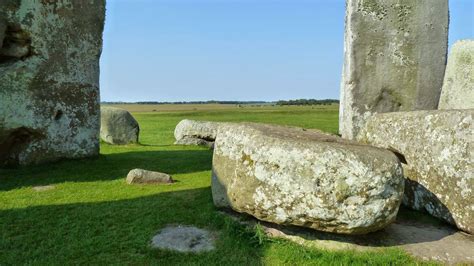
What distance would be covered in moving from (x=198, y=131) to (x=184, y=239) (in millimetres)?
12572

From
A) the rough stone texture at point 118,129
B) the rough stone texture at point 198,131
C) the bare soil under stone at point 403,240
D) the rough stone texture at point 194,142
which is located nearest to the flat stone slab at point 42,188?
the bare soil under stone at point 403,240

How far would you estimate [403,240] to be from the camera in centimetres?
667

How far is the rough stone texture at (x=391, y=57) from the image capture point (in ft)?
35.7

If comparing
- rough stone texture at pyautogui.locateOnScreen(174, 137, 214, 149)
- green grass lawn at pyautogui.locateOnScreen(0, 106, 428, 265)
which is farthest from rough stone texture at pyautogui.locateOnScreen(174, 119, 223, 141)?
green grass lawn at pyautogui.locateOnScreen(0, 106, 428, 265)

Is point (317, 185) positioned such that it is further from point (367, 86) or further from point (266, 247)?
point (367, 86)

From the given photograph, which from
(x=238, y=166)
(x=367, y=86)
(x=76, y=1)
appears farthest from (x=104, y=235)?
(x=76, y=1)

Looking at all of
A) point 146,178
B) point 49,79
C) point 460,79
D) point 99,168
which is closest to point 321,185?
point 146,178

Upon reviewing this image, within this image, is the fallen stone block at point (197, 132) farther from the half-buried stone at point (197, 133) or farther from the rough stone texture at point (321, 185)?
the rough stone texture at point (321, 185)

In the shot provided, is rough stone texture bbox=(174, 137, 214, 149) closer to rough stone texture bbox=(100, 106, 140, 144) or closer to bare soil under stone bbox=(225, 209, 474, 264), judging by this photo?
rough stone texture bbox=(100, 106, 140, 144)

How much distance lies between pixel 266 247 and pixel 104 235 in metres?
2.78

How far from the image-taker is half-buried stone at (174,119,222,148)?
18861mm

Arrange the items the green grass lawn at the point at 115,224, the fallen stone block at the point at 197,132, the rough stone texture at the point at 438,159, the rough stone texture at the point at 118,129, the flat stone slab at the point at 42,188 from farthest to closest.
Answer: the rough stone texture at the point at 118,129, the fallen stone block at the point at 197,132, the flat stone slab at the point at 42,188, the rough stone texture at the point at 438,159, the green grass lawn at the point at 115,224

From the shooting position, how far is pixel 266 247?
6.41 metres

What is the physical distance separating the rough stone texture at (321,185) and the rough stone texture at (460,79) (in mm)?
5836
